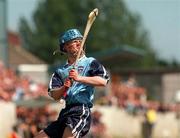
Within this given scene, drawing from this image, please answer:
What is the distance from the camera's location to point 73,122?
9.56 meters

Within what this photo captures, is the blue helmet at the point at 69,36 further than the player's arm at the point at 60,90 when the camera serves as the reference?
Yes

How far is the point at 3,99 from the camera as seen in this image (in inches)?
911

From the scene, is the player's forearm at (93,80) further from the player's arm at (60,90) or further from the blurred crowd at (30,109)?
the blurred crowd at (30,109)

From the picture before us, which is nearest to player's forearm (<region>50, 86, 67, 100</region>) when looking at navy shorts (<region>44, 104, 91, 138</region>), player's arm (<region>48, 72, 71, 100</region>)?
player's arm (<region>48, 72, 71, 100</region>)

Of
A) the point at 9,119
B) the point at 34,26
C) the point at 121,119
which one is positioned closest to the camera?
the point at 9,119

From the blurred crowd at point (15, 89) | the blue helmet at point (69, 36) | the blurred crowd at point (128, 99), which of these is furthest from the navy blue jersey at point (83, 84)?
the blurred crowd at point (128, 99)

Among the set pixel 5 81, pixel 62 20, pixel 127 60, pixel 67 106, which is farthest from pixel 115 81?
pixel 62 20

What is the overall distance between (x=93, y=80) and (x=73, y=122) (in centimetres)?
54

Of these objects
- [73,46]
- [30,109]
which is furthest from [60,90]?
[30,109]

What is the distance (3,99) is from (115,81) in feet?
52.6

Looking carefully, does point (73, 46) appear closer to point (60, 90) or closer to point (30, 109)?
point (60, 90)

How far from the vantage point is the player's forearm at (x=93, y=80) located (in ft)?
30.5

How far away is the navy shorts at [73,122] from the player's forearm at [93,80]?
35cm

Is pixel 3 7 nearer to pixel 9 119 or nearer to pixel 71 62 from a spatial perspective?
pixel 9 119
